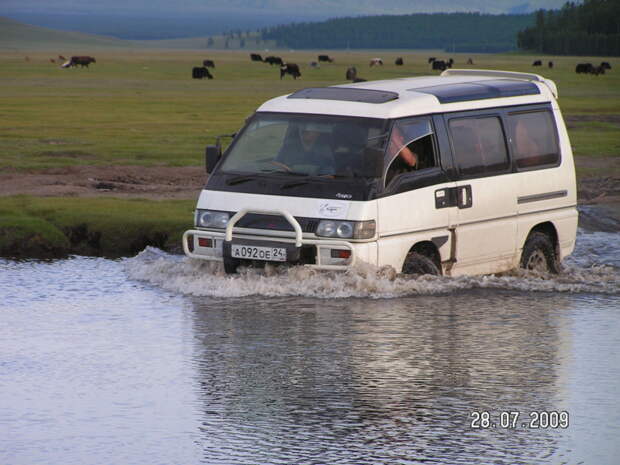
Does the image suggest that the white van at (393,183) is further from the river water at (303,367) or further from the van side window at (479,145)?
the river water at (303,367)

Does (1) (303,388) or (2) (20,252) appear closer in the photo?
(1) (303,388)

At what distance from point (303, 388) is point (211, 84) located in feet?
259

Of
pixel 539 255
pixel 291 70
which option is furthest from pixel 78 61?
pixel 539 255

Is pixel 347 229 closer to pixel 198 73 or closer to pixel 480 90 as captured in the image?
pixel 480 90

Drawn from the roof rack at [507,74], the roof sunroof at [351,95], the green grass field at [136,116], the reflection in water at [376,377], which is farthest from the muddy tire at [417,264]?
the green grass field at [136,116]

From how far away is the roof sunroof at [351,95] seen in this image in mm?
13086

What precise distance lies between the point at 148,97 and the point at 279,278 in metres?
53.0

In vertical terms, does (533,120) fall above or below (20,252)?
above

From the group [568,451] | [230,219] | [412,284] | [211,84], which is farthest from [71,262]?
[211,84]

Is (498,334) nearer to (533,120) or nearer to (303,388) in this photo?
(303,388)

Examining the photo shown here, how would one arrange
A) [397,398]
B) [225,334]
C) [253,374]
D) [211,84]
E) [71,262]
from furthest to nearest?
[211,84] < [71,262] < [225,334] < [253,374] < [397,398]

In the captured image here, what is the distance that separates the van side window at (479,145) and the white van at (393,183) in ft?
0.04

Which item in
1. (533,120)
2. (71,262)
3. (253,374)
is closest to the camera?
(253,374)

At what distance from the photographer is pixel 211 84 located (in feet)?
285
